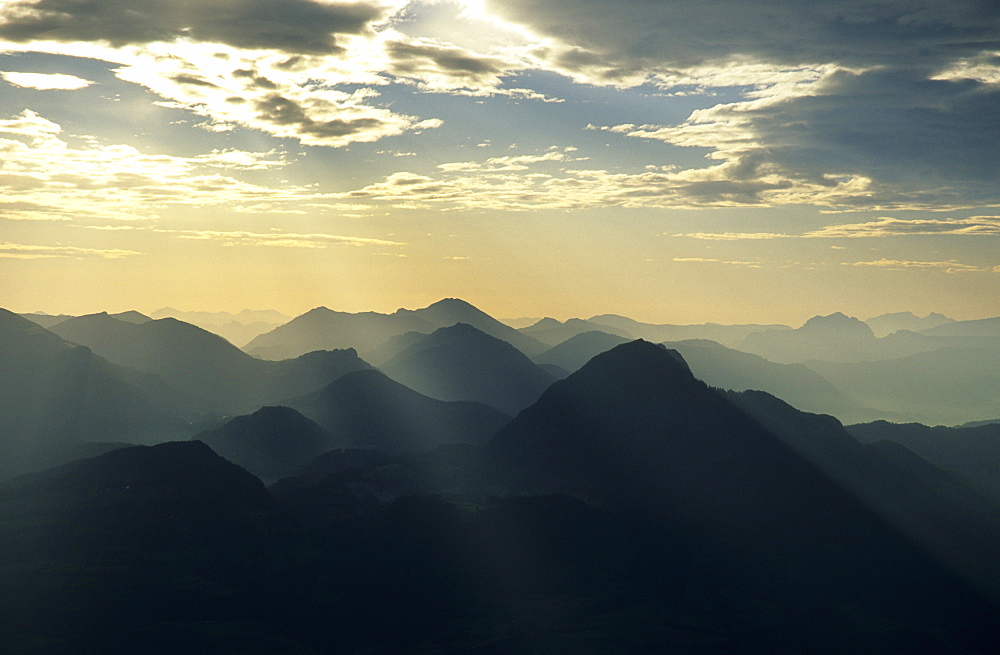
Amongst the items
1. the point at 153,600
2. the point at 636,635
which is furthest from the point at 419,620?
the point at 153,600

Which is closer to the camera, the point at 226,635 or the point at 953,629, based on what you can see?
the point at 226,635

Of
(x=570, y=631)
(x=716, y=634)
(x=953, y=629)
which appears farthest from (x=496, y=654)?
(x=953, y=629)

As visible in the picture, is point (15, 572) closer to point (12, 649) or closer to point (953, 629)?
point (12, 649)

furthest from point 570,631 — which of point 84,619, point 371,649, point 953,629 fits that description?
point 84,619

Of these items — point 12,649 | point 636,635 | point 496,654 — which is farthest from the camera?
point 636,635

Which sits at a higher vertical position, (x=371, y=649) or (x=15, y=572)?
(x=15, y=572)

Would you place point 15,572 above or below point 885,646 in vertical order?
above

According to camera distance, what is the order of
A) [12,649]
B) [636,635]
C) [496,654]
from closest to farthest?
[12,649] < [496,654] < [636,635]

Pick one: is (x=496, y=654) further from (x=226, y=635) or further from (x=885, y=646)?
(x=885, y=646)

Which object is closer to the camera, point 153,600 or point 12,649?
point 12,649
